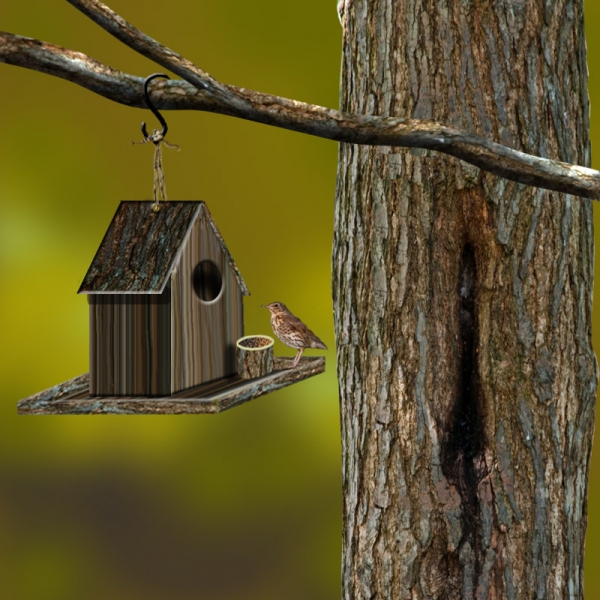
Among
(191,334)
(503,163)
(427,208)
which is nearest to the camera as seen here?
(503,163)

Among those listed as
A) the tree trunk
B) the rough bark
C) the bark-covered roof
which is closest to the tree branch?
the rough bark

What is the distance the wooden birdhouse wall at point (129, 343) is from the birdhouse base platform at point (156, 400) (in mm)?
36

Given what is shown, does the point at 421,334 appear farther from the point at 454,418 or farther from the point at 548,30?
the point at 548,30

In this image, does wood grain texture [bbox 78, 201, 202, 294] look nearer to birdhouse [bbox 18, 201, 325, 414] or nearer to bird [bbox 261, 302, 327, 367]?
birdhouse [bbox 18, 201, 325, 414]

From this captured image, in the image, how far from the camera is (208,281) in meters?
2.23

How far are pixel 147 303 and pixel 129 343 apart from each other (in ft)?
0.29

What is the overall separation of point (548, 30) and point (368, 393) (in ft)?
2.49

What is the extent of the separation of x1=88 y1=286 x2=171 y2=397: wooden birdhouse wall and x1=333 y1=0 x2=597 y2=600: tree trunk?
40cm

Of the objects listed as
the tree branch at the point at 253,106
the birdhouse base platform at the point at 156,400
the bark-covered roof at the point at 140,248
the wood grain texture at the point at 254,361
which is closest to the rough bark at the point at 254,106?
the tree branch at the point at 253,106

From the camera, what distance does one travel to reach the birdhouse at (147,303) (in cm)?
198

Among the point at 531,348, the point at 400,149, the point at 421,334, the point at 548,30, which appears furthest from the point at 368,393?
the point at 548,30

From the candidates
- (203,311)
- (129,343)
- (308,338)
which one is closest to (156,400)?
(129,343)

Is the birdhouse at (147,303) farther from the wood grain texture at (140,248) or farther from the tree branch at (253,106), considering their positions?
the tree branch at (253,106)

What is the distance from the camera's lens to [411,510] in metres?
1.91
